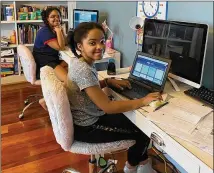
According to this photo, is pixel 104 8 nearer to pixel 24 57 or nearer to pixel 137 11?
pixel 137 11

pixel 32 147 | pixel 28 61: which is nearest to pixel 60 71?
pixel 28 61

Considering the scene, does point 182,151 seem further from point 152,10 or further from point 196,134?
point 152,10

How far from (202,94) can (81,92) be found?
2.17 feet

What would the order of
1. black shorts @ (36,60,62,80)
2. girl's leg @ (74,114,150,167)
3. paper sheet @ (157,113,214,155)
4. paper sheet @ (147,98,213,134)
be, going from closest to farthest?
paper sheet @ (157,113,214,155) → paper sheet @ (147,98,213,134) → girl's leg @ (74,114,150,167) → black shorts @ (36,60,62,80)

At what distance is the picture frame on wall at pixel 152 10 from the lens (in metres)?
1.97

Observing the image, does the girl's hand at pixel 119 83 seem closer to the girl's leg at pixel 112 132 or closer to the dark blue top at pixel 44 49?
the girl's leg at pixel 112 132

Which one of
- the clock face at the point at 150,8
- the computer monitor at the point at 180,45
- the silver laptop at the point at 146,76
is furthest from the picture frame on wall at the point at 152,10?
the silver laptop at the point at 146,76

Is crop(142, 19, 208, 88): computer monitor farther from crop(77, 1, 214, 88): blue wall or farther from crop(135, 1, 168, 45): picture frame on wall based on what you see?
crop(135, 1, 168, 45): picture frame on wall

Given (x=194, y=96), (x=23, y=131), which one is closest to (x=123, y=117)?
(x=194, y=96)

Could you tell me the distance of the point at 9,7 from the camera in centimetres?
339

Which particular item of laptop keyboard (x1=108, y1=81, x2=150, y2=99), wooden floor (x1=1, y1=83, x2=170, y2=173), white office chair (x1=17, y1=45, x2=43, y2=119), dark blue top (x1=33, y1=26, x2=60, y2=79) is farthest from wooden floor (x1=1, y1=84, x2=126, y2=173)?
laptop keyboard (x1=108, y1=81, x2=150, y2=99)

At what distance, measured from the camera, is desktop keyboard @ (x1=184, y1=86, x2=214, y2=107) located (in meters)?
1.37

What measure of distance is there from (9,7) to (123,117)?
2556mm

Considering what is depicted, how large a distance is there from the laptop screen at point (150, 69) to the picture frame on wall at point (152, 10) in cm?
49
